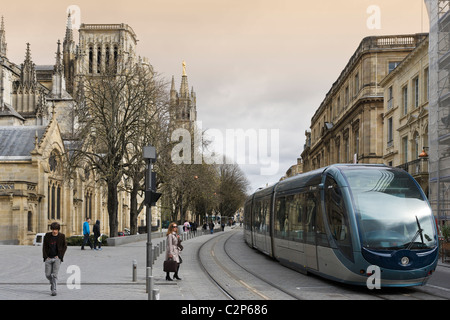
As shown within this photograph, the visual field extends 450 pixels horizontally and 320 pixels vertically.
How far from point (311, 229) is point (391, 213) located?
2908 millimetres

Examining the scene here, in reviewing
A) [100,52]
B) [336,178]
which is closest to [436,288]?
[336,178]

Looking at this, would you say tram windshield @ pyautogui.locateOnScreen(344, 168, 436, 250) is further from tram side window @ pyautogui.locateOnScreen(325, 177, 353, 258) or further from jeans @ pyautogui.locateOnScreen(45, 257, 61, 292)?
jeans @ pyautogui.locateOnScreen(45, 257, 61, 292)

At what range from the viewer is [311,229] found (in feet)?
49.4

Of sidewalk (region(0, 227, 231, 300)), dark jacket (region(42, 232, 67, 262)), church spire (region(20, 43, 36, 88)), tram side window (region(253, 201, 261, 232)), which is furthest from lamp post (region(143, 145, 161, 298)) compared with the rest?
church spire (region(20, 43, 36, 88))

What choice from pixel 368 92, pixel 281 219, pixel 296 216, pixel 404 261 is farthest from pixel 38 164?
pixel 404 261

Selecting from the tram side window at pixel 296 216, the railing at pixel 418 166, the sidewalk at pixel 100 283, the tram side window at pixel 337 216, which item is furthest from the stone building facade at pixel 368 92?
the tram side window at pixel 337 216

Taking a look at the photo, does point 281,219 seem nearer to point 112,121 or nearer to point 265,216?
point 265,216

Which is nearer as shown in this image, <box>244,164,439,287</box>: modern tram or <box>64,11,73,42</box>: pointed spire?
<box>244,164,439,287</box>: modern tram

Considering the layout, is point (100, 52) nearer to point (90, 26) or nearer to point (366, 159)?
point (90, 26)

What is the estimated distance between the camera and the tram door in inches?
581

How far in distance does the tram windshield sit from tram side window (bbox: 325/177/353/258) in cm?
35

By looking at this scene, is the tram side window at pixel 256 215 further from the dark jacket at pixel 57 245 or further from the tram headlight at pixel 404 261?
the dark jacket at pixel 57 245

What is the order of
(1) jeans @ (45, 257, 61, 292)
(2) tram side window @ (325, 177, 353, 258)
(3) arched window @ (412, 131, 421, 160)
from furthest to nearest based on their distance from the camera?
(3) arched window @ (412, 131, 421, 160) < (2) tram side window @ (325, 177, 353, 258) < (1) jeans @ (45, 257, 61, 292)

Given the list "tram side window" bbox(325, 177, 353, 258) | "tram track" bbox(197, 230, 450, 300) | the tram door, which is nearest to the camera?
"tram track" bbox(197, 230, 450, 300)
